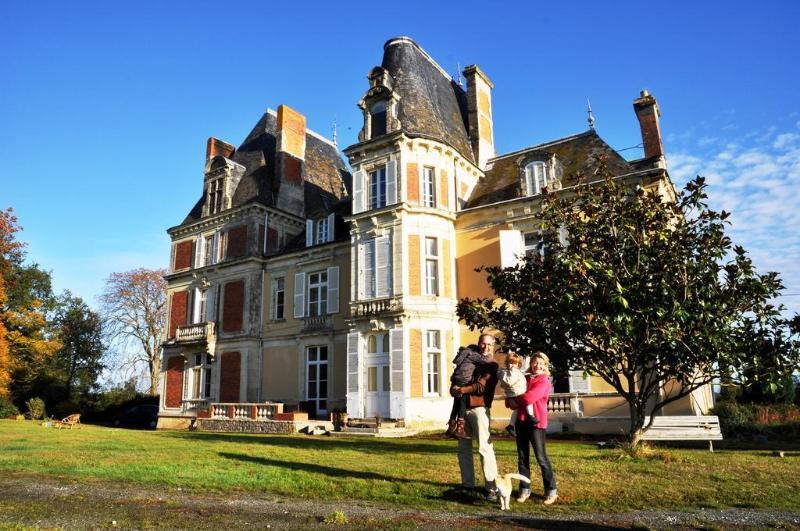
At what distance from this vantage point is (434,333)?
18.6 metres

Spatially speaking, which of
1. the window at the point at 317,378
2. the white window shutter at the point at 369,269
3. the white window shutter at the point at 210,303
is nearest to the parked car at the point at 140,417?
the white window shutter at the point at 210,303

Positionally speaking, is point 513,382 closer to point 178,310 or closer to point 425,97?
point 425,97

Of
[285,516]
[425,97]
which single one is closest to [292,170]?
[425,97]

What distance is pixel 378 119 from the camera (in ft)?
69.0

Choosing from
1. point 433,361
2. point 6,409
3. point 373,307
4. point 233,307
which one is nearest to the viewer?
point 433,361

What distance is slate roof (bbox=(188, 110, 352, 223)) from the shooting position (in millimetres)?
26359

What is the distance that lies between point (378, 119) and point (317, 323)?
28.5 ft

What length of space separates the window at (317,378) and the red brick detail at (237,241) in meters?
6.22

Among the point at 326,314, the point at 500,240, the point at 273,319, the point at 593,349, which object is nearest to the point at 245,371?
the point at 273,319

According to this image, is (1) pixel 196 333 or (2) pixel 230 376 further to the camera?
(1) pixel 196 333

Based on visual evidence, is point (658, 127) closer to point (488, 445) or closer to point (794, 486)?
point (794, 486)

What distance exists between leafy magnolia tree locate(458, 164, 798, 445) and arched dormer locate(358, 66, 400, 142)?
1224cm

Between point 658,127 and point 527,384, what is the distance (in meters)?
14.8

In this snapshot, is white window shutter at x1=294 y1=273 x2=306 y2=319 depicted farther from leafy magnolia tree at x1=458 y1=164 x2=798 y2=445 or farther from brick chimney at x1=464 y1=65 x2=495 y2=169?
leafy magnolia tree at x1=458 y1=164 x2=798 y2=445
